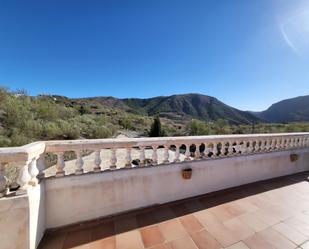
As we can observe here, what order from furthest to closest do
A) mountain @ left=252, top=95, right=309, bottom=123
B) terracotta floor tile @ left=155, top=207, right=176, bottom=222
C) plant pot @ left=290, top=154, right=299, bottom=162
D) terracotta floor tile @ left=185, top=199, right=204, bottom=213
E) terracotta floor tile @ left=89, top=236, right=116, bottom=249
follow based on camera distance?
mountain @ left=252, top=95, right=309, bottom=123 → plant pot @ left=290, top=154, right=299, bottom=162 → terracotta floor tile @ left=185, top=199, right=204, bottom=213 → terracotta floor tile @ left=155, top=207, right=176, bottom=222 → terracotta floor tile @ left=89, top=236, right=116, bottom=249

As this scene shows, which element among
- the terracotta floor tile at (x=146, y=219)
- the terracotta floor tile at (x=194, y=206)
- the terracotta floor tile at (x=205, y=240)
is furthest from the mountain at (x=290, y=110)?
the terracotta floor tile at (x=146, y=219)

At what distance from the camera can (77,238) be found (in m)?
1.77

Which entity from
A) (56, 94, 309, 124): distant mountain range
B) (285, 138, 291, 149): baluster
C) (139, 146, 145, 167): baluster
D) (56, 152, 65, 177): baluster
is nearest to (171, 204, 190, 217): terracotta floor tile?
(139, 146, 145, 167): baluster

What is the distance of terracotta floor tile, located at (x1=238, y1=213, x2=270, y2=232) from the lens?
6.43 ft

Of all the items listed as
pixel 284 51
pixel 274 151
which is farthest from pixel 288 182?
pixel 284 51

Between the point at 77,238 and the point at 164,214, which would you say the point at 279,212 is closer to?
the point at 164,214

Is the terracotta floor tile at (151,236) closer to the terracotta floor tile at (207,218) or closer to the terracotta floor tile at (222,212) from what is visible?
the terracotta floor tile at (207,218)

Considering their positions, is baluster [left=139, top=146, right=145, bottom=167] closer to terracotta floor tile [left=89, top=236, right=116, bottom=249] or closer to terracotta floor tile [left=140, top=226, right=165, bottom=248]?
terracotta floor tile [left=140, top=226, right=165, bottom=248]

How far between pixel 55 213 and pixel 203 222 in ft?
6.09

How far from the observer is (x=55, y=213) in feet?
6.24

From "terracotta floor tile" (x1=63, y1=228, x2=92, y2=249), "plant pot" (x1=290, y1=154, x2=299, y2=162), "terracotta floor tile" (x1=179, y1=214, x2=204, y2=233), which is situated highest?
"plant pot" (x1=290, y1=154, x2=299, y2=162)

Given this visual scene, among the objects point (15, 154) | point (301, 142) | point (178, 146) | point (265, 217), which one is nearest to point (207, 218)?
point (265, 217)

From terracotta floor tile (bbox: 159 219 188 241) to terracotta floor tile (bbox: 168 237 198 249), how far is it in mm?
60

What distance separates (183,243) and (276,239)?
105 centimetres
